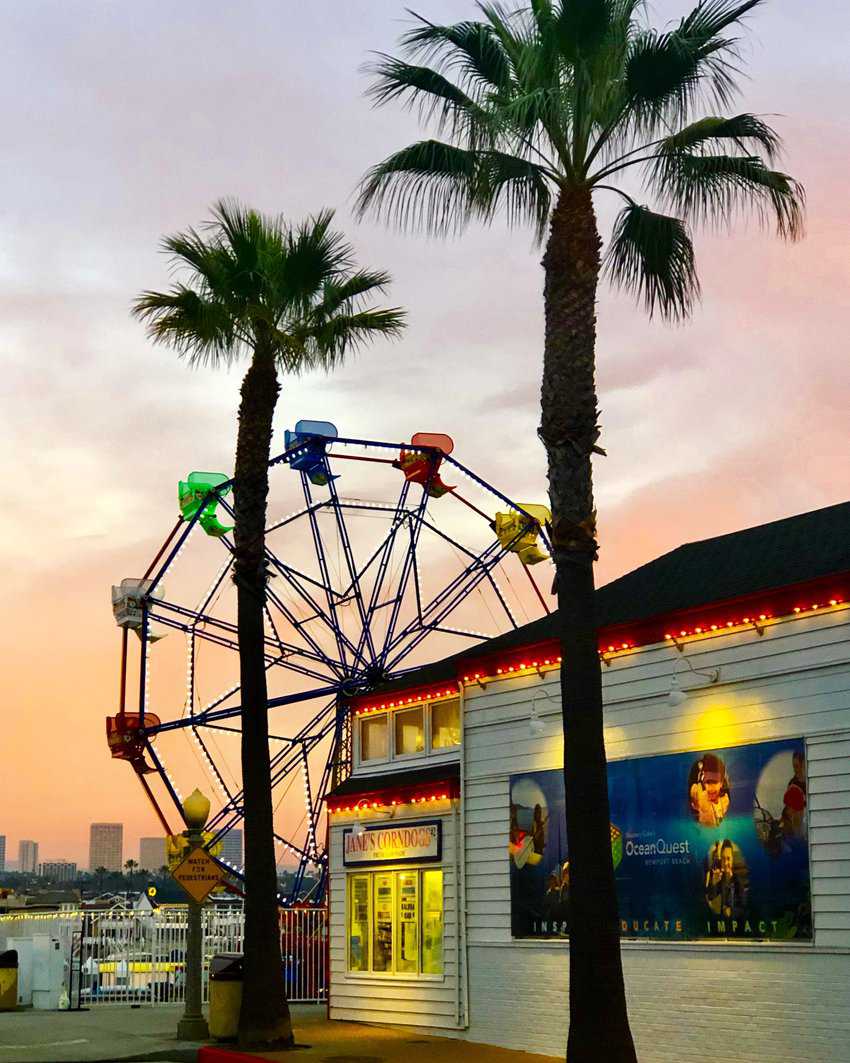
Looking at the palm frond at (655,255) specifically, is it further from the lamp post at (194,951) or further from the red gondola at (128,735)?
the red gondola at (128,735)

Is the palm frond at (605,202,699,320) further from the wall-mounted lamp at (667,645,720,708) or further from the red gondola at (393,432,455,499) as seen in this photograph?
the red gondola at (393,432,455,499)

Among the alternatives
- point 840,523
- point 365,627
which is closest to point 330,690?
point 365,627

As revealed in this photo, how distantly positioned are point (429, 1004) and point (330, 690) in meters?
19.3

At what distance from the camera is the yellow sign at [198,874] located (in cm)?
2172

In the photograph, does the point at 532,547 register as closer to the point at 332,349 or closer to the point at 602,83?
the point at 332,349

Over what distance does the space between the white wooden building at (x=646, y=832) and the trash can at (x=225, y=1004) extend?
7.60ft

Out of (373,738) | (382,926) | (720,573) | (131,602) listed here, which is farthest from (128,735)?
(720,573)

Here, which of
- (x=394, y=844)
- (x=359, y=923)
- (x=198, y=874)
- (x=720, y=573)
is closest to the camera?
(x=720, y=573)

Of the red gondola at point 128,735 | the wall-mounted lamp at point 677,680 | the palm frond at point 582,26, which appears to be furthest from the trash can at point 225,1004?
the red gondola at point 128,735

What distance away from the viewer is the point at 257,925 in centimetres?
2072

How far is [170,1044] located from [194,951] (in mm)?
1480

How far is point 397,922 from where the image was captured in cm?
2281

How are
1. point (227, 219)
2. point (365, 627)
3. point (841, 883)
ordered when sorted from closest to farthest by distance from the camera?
point (841, 883) → point (227, 219) → point (365, 627)

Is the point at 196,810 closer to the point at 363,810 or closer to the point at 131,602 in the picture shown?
the point at 363,810
